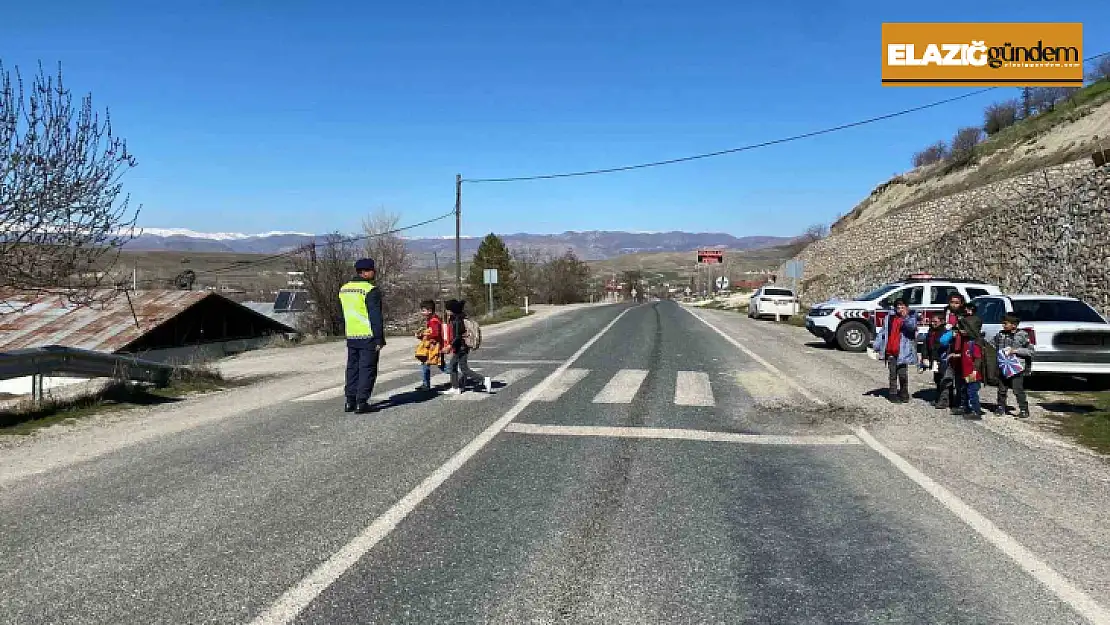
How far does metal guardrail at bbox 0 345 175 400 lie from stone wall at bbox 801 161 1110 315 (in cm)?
2120

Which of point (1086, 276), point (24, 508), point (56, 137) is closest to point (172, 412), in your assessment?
point (56, 137)

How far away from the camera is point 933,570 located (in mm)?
4156

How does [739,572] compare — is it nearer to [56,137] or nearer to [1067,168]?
[56,137]

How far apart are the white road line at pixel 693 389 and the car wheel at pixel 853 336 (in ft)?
24.0

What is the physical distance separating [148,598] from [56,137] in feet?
25.2

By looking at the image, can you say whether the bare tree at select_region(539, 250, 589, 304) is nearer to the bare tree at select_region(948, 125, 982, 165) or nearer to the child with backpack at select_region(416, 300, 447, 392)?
the bare tree at select_region(948, 125, 982, 165)

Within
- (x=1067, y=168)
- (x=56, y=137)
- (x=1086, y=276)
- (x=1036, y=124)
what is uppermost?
(x=1036, y=124)

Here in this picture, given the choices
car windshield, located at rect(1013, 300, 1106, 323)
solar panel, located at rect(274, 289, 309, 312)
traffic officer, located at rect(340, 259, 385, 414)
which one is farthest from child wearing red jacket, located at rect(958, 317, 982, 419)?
solar panel, located at rect(274, 289, 309, 312)

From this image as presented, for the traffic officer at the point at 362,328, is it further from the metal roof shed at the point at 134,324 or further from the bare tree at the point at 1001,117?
the bare tree at the point at 1001,117

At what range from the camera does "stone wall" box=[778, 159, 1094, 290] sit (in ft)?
102

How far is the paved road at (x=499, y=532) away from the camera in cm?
367

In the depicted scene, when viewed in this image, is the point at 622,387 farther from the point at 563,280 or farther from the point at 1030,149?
the point at 563,280

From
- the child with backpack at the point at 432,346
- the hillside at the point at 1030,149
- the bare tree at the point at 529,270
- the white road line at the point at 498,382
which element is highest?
the hillside at the point at 1030,149

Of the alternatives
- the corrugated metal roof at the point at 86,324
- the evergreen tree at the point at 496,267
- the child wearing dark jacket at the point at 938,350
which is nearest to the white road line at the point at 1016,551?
the child wearing dark jacket at the point at 938,350
